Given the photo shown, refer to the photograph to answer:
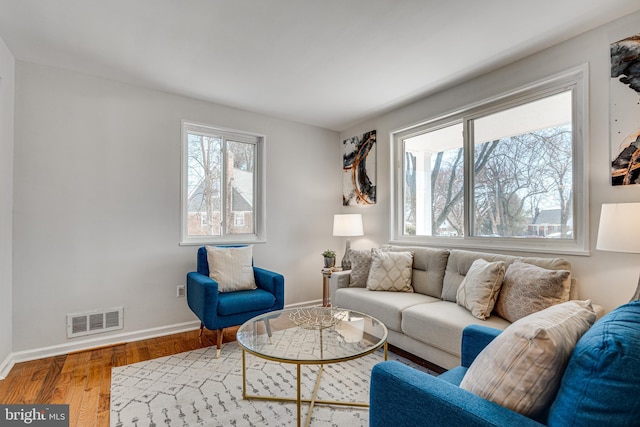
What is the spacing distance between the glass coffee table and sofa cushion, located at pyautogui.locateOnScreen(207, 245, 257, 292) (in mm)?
785

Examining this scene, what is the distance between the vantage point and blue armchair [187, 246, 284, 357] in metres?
2.63

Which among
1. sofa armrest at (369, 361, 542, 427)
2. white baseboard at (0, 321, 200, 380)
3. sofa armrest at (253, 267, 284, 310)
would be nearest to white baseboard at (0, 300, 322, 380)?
white baseboard at (0, 321, 200, 380)

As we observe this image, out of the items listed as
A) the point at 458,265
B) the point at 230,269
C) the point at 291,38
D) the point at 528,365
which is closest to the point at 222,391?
the point at 230,269

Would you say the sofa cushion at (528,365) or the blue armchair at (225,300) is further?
the blue armchair at (225,300)

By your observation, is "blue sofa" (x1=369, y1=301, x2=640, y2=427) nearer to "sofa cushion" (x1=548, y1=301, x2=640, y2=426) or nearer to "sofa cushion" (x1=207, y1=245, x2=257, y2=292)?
"sofa cushion" (x1=548, y1=301, x2=640, y2=426)

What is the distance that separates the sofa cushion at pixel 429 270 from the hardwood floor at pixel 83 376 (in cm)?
62

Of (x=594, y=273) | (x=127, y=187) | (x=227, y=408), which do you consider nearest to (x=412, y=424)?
(x=227, y=408)

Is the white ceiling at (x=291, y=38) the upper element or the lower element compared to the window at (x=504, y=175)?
upper

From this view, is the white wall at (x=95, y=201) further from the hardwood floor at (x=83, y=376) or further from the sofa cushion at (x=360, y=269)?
the sofa cushion at (x=360, y=269)

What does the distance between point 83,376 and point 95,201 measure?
1.47 metres

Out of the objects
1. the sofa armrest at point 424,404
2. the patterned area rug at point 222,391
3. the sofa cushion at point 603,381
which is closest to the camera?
the sofa cushion at point 603,381

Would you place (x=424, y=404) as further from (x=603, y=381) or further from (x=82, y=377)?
(x=82, y=377)

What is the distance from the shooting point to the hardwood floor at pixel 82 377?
195 centimetres

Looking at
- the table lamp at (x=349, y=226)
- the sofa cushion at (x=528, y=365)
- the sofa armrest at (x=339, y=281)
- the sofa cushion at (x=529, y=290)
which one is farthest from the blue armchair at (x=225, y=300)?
the sofa cushion at (x=528, y=365)
